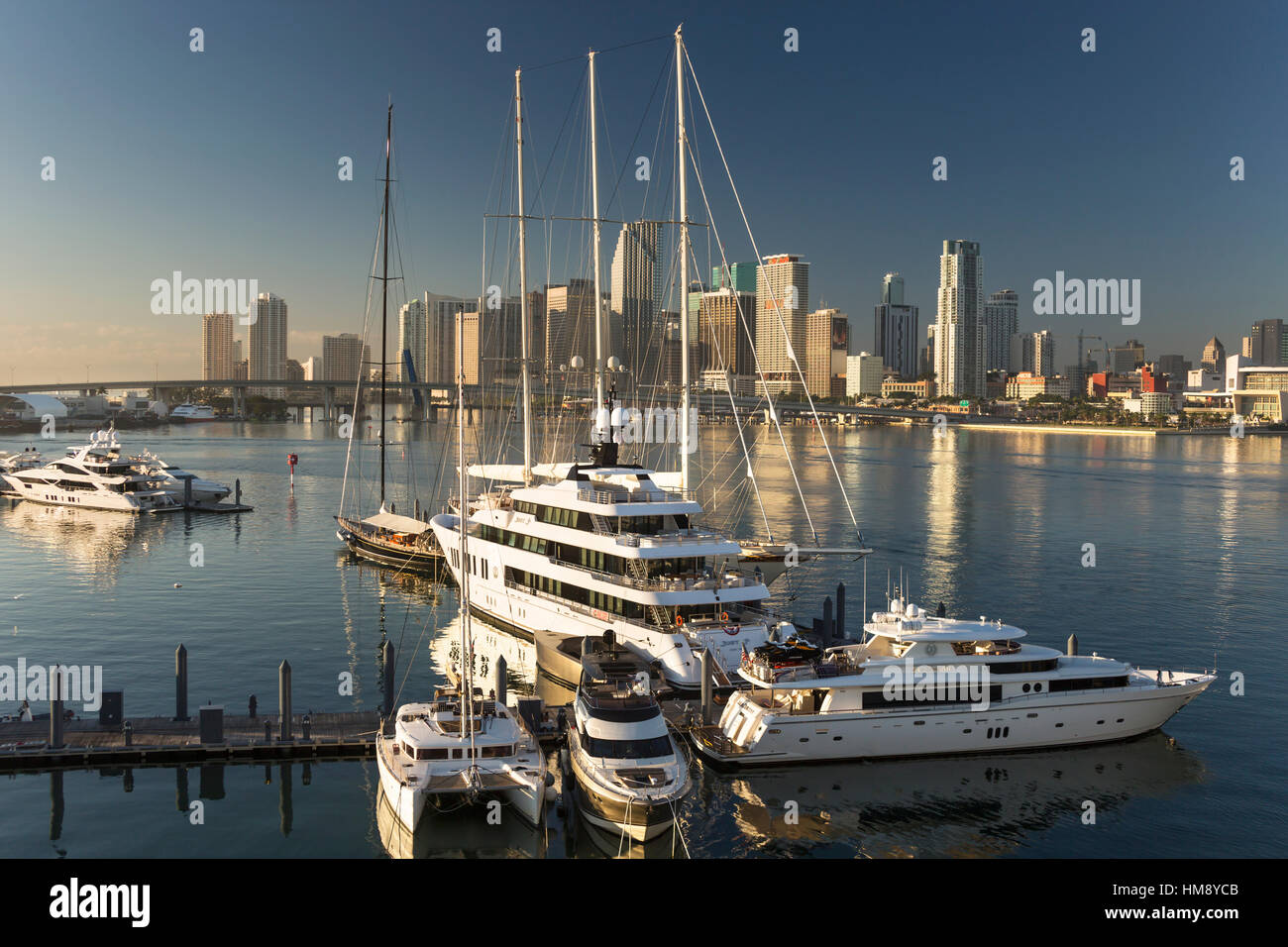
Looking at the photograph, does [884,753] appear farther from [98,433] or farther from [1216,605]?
[98,433]

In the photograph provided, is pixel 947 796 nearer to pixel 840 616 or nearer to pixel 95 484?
pixel 840 616

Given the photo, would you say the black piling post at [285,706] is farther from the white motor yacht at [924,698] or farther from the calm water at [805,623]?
the white motor yacht at [924,698]

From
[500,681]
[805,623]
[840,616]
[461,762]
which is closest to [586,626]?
[500,681]

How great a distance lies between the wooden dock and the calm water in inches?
13.9

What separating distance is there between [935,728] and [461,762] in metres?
10.6

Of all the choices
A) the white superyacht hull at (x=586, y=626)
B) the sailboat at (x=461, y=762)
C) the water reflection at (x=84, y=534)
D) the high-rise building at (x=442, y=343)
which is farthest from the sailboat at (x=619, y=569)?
the high-rise building at (x=442, y=343)

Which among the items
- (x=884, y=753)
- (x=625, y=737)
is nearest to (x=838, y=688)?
(x=884, y=753)

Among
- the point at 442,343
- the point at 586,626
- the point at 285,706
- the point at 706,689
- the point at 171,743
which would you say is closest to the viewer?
the point at 171,743

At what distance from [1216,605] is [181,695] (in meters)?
37.4

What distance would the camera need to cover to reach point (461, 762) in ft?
61.1

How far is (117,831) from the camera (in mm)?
18500

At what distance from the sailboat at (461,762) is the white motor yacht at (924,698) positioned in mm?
4909

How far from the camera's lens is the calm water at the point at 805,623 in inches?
740

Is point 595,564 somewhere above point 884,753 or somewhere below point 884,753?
above
